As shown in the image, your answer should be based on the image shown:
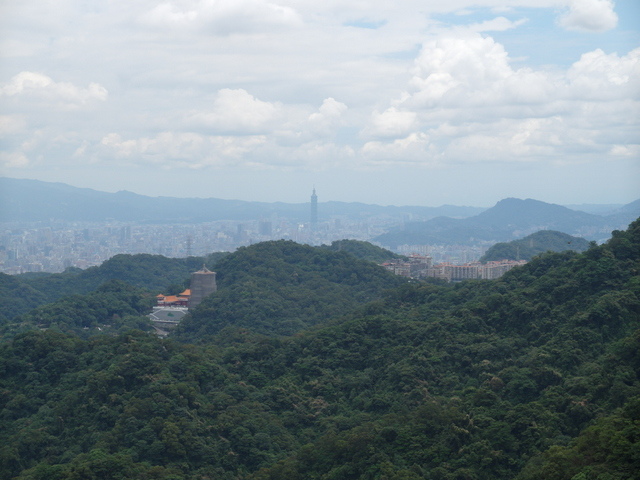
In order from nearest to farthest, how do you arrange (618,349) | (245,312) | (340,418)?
(618,349) → (340,418) → (245,312)

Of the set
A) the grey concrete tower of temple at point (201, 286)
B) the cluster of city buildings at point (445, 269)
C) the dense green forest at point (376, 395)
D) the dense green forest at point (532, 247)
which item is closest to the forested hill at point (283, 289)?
the grey concrete tower of temple at point (201, 286)

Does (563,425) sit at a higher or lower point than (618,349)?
lower

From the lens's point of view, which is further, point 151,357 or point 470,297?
point 470,297

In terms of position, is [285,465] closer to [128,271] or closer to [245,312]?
[245,312]

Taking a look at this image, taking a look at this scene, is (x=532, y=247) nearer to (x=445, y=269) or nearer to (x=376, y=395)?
(x=445, y=269)

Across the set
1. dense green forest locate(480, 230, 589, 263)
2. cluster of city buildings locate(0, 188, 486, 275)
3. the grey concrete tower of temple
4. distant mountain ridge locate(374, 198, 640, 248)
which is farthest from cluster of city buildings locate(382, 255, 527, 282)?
distant mountain ridge locate(374, 198, 640, 248)

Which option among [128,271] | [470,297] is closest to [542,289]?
[470,297]

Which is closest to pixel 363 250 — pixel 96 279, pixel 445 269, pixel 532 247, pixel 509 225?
pixel 445 269
